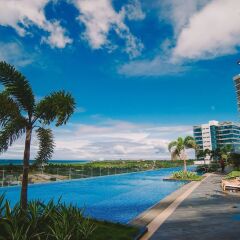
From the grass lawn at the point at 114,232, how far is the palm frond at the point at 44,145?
9.46 ft

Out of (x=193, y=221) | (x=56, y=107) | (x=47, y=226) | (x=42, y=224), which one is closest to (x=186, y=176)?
(x=193, y=221)

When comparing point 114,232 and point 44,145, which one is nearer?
point 114,232

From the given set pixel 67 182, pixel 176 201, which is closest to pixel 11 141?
pixel 176 201

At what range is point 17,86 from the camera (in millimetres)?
10406

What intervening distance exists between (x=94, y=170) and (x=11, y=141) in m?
37.2

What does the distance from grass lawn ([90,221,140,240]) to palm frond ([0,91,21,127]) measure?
4.39m

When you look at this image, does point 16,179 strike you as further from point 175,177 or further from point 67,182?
point 175,177

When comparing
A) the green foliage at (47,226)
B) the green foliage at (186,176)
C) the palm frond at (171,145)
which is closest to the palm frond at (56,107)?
the green foliage at (47,226)

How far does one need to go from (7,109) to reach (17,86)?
820mm

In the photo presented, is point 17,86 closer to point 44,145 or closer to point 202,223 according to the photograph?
point 44,145

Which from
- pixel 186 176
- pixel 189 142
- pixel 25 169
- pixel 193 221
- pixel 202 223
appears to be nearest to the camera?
pixel 25 169

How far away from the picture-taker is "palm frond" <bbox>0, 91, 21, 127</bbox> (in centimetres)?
1006

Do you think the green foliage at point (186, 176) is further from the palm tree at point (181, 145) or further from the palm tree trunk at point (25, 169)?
the palm tree trunk at point (25, 169)

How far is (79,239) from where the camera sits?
780cm
